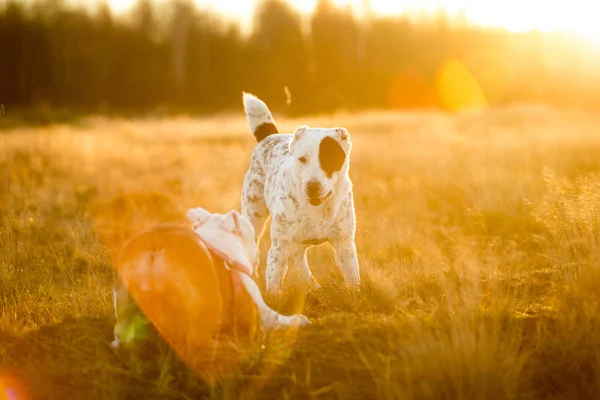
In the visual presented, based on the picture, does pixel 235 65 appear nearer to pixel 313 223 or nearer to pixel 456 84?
pixel 456 84

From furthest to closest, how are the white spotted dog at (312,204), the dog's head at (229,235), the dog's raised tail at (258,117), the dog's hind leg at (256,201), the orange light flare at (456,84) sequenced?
the orange light flare at (456,84) → the dog's raised tail at (258,117) → the dog's hind leg at (256,201) → the white spotted dog at (312,204) → the dog's head at (229,235)

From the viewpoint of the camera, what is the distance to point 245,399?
3395 millimetres

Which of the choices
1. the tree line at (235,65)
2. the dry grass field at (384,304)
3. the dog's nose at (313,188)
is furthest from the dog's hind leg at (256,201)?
the tree line at (235,65)

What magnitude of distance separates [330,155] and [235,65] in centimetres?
4619

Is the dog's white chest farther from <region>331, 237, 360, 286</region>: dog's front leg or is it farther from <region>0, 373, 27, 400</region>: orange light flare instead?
<region>0, 373, 27, 400</region>: orange light flare

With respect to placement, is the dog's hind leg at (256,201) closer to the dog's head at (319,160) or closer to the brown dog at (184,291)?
the dog's head at (319,160)

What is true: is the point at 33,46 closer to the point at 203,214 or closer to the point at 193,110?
the point at 193,110

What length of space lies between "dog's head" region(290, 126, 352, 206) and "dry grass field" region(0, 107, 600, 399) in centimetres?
82

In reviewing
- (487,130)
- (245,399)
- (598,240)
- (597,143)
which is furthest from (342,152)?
(487,130)

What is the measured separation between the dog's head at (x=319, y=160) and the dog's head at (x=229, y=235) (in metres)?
0.94

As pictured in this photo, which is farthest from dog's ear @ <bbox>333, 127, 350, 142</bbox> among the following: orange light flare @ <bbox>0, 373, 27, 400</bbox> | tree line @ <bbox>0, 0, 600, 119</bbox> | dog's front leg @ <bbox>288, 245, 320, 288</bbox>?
tree line @ <bbox>0, 0, 600, 119</bbox>

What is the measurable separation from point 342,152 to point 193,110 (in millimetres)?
40568

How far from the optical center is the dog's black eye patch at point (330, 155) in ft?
17.6

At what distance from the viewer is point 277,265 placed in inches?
225
